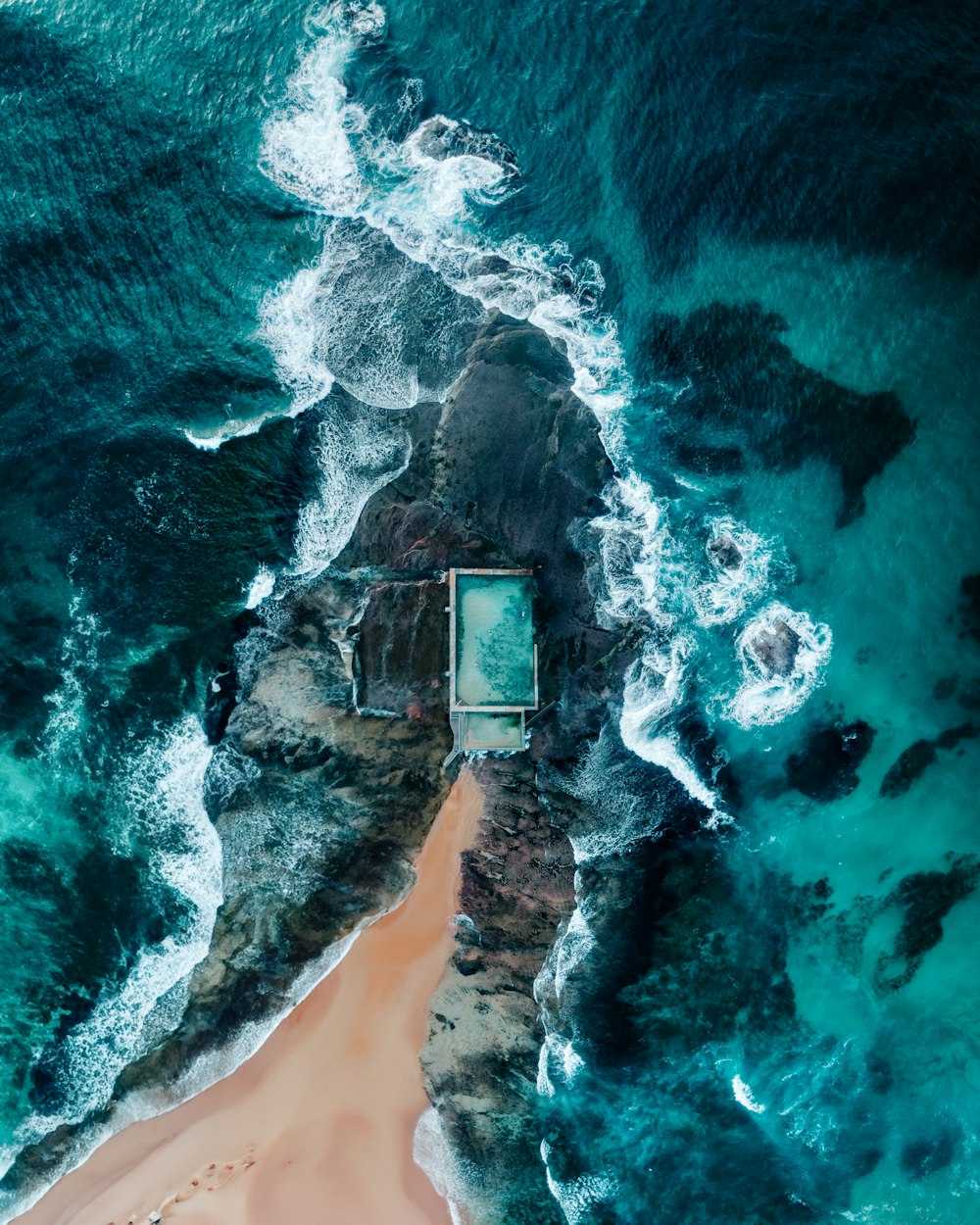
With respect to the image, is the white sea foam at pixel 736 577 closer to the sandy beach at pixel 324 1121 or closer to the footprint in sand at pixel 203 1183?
the sandy beach at pixel 324 1121

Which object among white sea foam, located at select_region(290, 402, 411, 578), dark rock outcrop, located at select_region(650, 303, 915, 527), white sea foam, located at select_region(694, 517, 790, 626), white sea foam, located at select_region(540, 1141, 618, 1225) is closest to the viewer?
white sea foam, located at select_region(540, 1141, 618, 1225)

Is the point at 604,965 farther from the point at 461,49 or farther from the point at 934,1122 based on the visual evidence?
the point at 461,49

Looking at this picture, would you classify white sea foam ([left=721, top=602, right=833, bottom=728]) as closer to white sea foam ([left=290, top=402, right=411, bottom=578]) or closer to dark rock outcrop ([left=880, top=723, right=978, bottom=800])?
dark rock outcrop ([left=880, top=723, right=978, bottom=800])

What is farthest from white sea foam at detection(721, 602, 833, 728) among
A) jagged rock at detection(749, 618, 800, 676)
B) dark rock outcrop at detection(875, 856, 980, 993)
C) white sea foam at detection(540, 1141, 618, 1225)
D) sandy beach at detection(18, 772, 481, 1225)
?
white sea foam at detection(540, 1141, 618, 1225)

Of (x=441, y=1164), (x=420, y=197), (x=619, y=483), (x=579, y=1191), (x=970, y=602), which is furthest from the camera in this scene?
(x=420, y=197)

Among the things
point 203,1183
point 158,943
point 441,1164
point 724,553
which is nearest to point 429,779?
point 158,943

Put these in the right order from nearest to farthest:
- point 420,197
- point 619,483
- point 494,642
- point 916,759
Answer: point 494,642
point 916,759
point 619,483
point 420,197

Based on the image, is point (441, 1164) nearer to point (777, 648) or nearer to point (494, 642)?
point (494, 642)
